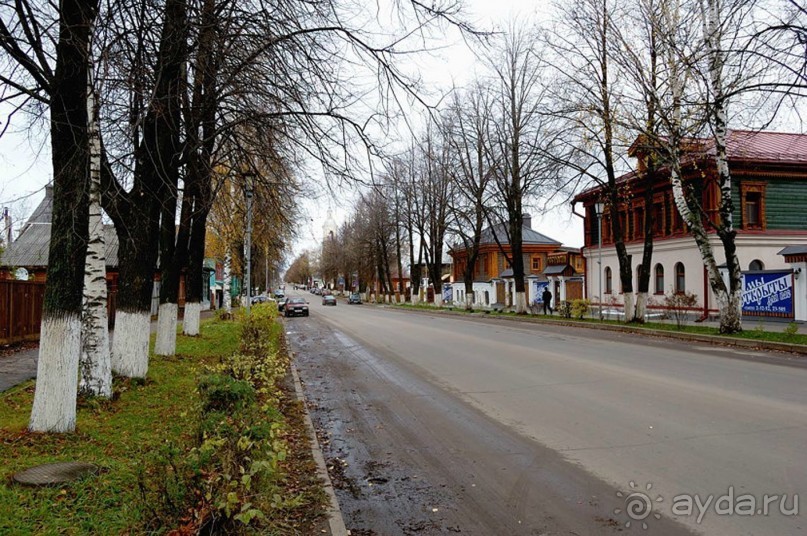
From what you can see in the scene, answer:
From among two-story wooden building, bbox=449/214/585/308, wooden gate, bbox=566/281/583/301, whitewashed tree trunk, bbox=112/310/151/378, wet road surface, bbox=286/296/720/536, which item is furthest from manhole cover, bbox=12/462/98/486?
wooden gate, bbox=566/281/583/301

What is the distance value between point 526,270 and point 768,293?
37.8 metres

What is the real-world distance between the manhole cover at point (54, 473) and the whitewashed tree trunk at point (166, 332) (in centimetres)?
785

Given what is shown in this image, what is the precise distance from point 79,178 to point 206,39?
2.59 m

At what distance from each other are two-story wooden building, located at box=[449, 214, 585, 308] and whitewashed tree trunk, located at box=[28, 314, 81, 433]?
114 feet

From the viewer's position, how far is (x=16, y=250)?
113ft

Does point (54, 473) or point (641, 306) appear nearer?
point (54, 473)

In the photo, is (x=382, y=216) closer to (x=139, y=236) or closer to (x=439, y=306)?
(x=439, y=306)

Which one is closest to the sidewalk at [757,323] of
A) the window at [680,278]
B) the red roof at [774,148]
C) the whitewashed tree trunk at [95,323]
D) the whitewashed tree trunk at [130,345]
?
the window at [680,278]

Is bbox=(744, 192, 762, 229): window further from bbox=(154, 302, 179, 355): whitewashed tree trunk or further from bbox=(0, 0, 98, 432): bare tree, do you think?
bbox=(0, 0, 98, 432): bare tree

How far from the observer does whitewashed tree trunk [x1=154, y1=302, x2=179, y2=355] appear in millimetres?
12406

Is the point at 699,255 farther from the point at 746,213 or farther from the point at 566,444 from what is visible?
the point at 566,444

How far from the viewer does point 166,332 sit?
40.9 feet

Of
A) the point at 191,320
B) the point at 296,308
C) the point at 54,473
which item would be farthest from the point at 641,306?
the point at 296,308

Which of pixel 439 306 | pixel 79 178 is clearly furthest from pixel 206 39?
pixel 439 306
